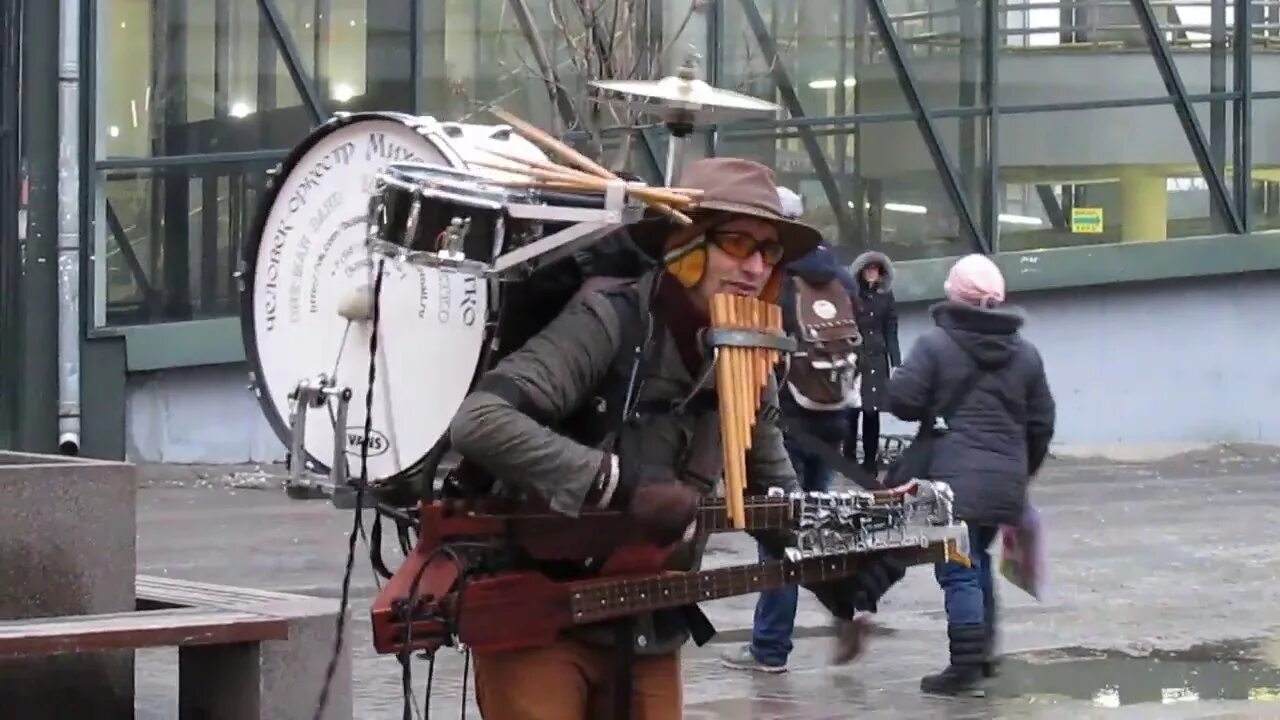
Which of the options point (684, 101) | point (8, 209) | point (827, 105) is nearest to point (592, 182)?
point (684, 101)

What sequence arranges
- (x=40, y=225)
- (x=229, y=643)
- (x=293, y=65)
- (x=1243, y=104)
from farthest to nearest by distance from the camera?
(x=1243, y=104), (x=293, y=65), (x=40, y=225), (x=229, y=643)

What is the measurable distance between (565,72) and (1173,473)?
595 centimetres

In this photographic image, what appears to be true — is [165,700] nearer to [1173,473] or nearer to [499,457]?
[499,457]

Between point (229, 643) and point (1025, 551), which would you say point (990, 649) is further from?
point (229, 643)

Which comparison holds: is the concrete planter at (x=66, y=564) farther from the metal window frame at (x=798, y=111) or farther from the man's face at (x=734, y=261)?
the metal window frame at (x=798, y=111)

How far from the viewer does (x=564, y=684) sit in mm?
4664

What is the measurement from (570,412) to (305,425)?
68cm

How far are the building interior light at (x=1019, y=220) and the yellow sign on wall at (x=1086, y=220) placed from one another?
0.35 metres

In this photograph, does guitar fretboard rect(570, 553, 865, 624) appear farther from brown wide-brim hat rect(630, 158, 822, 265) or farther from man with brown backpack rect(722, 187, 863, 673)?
man with brown backpack rect(722, 187, 863, 673)

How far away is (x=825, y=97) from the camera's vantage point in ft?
61.1

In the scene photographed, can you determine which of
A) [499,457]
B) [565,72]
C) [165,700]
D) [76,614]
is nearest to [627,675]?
[499,457]

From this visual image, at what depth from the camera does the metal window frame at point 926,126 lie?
18.7 meters

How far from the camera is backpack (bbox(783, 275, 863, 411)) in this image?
890cm

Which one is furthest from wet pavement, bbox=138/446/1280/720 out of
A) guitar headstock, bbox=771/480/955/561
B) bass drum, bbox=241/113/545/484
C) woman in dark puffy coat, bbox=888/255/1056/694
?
bass drum, bbox=241/113/545/484
